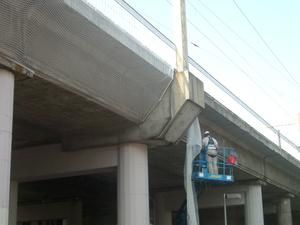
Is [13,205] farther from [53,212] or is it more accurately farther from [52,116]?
[53,212]

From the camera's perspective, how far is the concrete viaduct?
1366 cm

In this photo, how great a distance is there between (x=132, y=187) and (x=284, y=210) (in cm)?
2381

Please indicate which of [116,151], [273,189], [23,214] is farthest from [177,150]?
[23,214]

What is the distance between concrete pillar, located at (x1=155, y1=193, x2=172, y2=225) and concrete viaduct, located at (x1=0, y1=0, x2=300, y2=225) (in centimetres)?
467

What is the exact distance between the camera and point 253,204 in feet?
107

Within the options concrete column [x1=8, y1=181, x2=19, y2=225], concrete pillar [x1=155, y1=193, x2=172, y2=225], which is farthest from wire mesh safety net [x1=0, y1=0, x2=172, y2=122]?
concrete pillar [x1=155, y1=193, x2=172, y2=225]

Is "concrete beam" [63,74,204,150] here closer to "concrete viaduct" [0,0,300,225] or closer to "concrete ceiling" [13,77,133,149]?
"concrete viaduct" [0,0,300,225]

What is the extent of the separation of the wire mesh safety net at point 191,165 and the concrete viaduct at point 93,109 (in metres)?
0.43

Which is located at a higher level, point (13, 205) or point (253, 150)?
point (253, 150)

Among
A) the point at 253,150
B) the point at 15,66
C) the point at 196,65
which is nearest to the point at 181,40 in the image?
the point at 196,65

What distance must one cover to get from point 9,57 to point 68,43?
190 centimetres

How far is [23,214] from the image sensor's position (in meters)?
41.3

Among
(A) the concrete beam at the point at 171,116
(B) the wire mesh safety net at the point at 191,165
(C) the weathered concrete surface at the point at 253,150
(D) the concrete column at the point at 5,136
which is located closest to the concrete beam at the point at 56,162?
(A) the concrete beam at the point at 171,116

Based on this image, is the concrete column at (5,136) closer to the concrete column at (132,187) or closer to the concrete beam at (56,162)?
the concrete column at (132,187)
